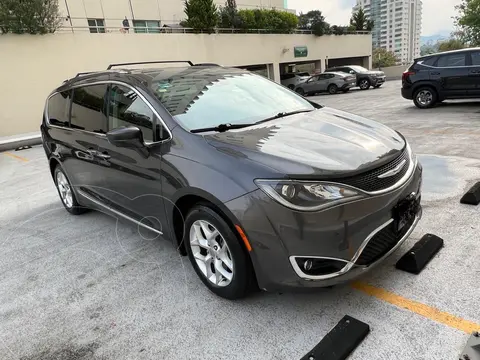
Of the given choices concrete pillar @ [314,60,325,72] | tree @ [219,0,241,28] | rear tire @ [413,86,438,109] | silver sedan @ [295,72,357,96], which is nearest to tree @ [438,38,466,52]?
concrete pillar @ [314,60,325,72]

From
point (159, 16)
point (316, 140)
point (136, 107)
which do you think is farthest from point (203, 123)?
point (159, 16)

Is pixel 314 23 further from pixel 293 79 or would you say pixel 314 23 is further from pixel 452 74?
pixel 452 74

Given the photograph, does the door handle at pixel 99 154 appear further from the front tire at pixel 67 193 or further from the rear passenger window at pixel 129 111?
the front tire at pixel 67 193

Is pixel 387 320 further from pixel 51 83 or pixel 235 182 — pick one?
pixel 51 83

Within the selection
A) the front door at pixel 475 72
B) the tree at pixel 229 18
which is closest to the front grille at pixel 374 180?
the front door at pixel 475 72

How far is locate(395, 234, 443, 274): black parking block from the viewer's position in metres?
2.76

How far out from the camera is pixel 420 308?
7.83 feet

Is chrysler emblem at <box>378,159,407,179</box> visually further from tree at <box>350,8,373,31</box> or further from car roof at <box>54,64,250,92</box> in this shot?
tree at <box>350,8,373,31</box>

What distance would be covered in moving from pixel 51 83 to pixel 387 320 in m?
17.4

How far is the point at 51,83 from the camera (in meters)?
16.1

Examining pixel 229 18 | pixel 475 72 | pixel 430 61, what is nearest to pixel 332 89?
pixel 229 18

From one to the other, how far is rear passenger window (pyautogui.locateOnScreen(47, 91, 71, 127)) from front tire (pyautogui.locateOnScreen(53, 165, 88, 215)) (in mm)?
613

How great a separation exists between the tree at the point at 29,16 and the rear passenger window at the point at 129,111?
48.4 ft

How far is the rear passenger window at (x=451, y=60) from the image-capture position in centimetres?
947
